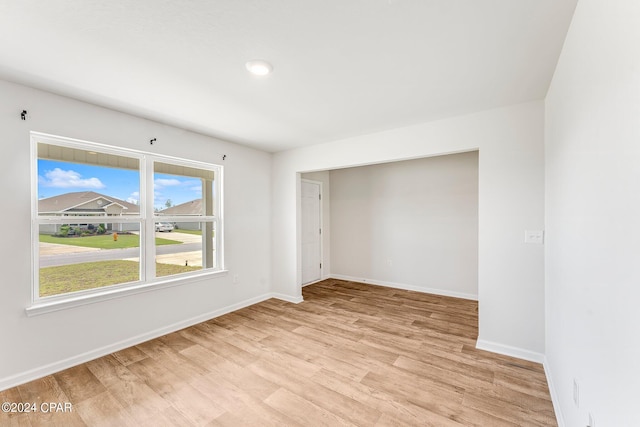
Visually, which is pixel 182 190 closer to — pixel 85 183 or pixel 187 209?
pixel 187 209

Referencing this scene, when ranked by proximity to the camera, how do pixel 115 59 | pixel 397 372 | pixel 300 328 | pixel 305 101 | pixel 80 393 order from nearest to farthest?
1. pixel 115 59
2. pixel 80 393
3. pixel 397 372
4. pixel 305 101
5. pixel 300 328

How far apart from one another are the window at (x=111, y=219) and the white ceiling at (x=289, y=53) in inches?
24.7

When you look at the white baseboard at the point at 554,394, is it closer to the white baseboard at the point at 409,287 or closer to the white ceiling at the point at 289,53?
the white baseboard at the point at 409,287

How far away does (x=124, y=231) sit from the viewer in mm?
3008

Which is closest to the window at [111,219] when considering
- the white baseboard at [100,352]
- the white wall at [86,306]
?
the white wall at [86,306]

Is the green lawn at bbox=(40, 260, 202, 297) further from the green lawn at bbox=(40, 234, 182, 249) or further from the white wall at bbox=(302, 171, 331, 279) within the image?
the white wall at bbox=(302, 171, 331, 279)

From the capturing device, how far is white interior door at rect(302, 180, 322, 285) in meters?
5.42

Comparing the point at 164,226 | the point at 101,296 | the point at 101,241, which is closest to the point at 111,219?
the point at 101,241

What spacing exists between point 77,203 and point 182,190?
1108 mm

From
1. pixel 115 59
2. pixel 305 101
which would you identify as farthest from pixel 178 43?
pixel 305 101

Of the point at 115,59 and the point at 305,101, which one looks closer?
the point at 115,59

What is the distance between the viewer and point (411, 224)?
500 cm

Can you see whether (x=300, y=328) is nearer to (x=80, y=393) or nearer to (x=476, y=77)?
(x=80, y=393)

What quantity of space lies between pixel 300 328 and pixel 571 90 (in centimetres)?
331
